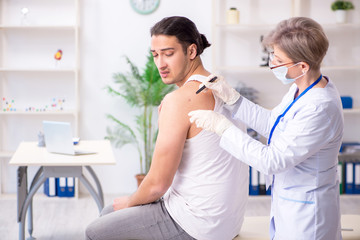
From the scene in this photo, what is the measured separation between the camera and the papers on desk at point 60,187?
14.8ft

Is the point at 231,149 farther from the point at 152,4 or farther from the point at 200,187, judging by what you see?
the point at 152,4

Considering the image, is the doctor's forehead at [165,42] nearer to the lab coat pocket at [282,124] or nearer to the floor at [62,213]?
the lab coat pocket at [282,124]

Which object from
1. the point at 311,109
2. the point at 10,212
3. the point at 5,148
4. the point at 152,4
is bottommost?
the point at 10,212

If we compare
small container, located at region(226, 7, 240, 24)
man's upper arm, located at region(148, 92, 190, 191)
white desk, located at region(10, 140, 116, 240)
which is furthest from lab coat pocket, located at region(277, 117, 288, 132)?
small container, located at region(226, 7, 240, 24)

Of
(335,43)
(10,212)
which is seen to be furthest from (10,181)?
(335,43)

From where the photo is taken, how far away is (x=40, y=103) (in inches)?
183

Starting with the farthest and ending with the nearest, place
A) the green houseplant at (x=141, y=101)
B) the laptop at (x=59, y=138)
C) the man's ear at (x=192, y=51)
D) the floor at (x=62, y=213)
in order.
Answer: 1. the green houseplant at (x=141, y=101)
2. the floor at (x=62, y=213)
3. the laptop at (x=59, y=138)
4. the man's ear at (x=192, y=51)

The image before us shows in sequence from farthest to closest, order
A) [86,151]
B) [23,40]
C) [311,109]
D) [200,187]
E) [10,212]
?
[23,40]
[10,212]
[86,151]
[200,187]
[311,109]

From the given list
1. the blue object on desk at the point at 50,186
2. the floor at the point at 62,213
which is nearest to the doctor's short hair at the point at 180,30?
the floor at the point at 62,213

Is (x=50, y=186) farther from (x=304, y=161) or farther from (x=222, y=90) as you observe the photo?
(x=304, y=161)

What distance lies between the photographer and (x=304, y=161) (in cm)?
179

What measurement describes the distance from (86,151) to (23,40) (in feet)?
6.33

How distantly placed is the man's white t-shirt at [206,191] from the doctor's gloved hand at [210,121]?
10 centimetres

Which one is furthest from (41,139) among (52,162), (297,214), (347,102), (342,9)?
(342,9)
